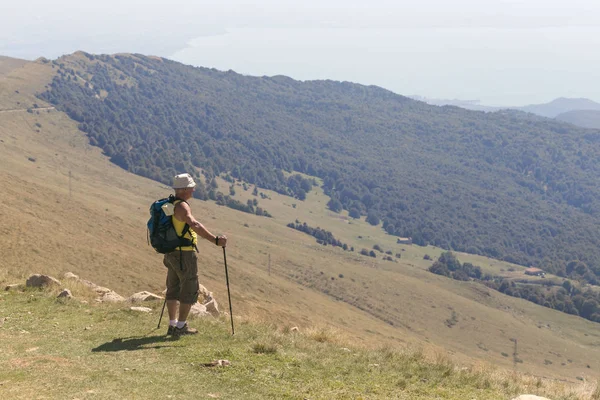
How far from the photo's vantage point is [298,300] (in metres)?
53.8

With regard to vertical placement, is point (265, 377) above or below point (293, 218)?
above

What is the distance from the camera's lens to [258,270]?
64.1 meters

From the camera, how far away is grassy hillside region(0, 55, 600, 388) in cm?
3391

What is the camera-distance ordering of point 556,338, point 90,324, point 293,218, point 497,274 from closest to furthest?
1. point 90,324
2. point 556,338
3. point 497,274
4. point 293,218

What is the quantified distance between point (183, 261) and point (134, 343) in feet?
4.92

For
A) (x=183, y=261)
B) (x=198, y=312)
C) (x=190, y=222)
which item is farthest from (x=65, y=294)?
(x=190, y=222)

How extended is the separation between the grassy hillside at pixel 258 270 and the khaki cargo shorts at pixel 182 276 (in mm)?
4300

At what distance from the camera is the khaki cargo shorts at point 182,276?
380 inches

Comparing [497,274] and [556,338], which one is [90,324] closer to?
[556,338]

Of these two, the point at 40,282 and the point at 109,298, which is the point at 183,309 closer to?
the point at 109,298

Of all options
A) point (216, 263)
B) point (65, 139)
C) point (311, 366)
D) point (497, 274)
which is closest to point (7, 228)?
point (216, 263)

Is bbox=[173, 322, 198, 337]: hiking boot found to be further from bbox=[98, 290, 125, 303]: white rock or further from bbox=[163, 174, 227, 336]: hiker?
bbox=[98, 290, 125, 303]: white rock

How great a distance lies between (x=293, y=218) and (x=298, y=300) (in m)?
123

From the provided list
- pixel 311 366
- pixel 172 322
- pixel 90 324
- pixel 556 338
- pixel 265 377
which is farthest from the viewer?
pixel 556 338
